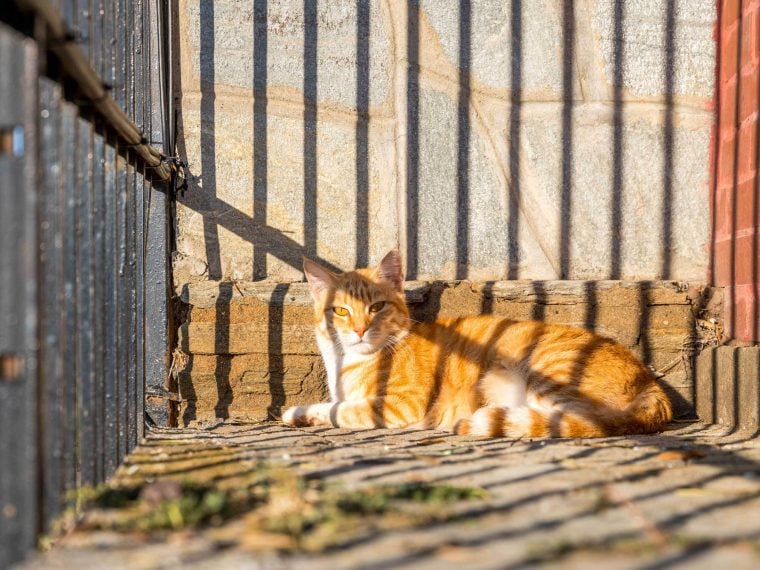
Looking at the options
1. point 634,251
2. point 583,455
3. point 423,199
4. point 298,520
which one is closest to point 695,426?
point 634,251

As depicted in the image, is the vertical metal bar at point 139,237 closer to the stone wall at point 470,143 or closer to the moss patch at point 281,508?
the stone wall at point 470,143

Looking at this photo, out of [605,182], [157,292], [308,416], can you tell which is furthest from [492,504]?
[605,182]

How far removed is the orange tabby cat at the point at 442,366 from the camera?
3.90 meters

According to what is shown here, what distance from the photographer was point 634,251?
4590mm

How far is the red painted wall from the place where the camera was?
4023mm

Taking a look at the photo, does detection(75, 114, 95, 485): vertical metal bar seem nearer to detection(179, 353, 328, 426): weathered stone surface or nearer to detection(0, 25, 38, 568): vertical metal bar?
detection(0, 25, 38, 568): vertical metal bar

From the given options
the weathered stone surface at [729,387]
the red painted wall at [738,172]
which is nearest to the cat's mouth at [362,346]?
the weathered stone surface at [729,387]

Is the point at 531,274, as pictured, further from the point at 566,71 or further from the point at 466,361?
the point at 566,71

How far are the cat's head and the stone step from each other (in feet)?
0.74

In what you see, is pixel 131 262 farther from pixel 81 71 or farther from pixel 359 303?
pixel 359 303

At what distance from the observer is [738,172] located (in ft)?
13.9

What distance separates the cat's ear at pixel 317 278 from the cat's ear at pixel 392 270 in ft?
0.84

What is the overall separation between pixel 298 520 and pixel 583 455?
1471mm

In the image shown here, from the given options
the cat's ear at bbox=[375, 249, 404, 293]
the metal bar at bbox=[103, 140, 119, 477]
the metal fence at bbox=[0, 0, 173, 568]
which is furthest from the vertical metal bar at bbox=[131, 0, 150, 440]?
the cat's ear at bbox=[375, 249, 404, 293]
